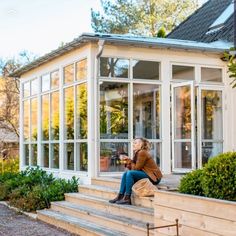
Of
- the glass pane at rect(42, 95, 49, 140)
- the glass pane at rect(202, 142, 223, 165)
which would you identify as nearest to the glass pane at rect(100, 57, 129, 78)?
the glass pane at rect(202, 142, 223, 165)

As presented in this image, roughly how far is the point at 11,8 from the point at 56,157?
20.8 ft

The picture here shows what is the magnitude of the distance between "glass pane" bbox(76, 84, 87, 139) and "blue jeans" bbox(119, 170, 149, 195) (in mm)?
2927

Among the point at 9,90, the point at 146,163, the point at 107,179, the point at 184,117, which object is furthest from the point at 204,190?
the point at 9,90

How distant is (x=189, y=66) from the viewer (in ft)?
35.7

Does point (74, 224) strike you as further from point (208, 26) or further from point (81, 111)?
point (208, 26)

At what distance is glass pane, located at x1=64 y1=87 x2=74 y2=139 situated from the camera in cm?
1096

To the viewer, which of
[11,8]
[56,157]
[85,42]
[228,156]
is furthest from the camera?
[11,8]

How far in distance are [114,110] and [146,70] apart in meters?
1.19

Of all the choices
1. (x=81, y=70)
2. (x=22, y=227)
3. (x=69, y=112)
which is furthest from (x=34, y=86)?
(x=22, y=227)

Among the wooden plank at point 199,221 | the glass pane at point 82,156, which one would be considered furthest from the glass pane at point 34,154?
the wooden plank at point 199,221

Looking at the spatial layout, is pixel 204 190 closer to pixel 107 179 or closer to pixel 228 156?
pixel 228 156

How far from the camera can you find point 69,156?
1110 centimetres

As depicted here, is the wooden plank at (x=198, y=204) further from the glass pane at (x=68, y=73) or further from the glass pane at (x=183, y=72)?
the glass pane at (x=68, y=73)

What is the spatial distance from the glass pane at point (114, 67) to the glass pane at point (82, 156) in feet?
5.32
